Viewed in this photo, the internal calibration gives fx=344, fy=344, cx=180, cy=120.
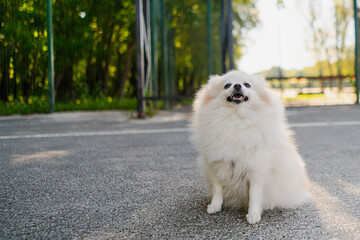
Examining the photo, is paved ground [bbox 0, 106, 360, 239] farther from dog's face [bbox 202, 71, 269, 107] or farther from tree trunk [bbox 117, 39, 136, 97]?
tree trunk [bbox 117, 39, 136, 97]

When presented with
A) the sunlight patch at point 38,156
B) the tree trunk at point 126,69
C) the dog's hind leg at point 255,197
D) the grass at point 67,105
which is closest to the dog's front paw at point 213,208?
the dog's hind leg at point 255,197

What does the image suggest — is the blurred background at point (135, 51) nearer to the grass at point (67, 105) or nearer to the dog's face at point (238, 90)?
the grass at point (67, 105)

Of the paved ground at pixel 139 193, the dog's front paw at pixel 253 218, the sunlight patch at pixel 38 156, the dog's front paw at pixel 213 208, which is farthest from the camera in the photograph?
the sunlight patch at pixel 38 156

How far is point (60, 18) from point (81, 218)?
7.86 meters

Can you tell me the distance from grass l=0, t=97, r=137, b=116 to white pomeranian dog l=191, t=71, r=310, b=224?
720cm

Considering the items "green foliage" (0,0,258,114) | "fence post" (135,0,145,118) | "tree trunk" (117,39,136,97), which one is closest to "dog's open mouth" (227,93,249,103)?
"fence post" (135,0,145,118)

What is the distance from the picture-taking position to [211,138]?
7.47 feet

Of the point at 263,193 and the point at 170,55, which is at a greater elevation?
the point at 170,55

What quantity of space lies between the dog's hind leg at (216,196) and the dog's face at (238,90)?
535 millimetres

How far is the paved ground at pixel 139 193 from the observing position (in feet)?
6.48

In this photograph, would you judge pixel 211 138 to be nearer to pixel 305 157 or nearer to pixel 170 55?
pixel 305 157

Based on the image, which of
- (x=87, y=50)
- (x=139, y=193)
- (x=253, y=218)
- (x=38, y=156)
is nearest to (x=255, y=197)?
(x=253, y=218)

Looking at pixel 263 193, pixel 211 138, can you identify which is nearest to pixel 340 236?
pixel 263 193

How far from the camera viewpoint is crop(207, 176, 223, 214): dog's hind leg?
228 centimetres
